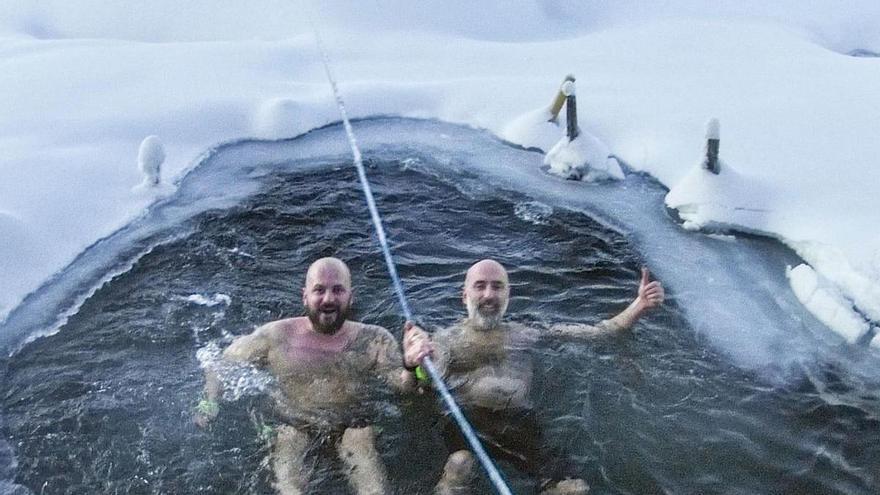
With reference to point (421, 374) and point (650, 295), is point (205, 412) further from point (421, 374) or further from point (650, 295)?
point (650, 295)

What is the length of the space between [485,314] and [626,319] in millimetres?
734

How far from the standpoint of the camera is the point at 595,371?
430 centimetres

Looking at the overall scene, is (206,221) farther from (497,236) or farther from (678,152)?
(678,152)

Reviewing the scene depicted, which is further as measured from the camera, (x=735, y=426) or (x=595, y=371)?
(x=595, y=371)

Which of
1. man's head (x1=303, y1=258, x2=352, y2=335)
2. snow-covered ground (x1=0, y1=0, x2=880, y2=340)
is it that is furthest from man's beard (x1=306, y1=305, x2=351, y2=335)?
snow-covered ground (x1=0, y1=0, x2=880, y2=340)

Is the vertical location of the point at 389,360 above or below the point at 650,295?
below

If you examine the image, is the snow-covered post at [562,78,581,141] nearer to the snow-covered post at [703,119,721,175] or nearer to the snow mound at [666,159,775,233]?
the snow mound at [666,159,775,233]

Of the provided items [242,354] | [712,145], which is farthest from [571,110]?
[242,354]

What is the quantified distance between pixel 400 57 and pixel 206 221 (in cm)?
334

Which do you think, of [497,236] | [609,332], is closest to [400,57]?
[497,236]

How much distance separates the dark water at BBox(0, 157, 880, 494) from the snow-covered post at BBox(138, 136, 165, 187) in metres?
0.52

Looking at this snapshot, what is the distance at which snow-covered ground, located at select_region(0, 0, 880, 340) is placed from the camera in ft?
18.1

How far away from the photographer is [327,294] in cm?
396

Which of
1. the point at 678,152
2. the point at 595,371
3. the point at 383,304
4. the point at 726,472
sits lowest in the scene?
the point at 726,472
